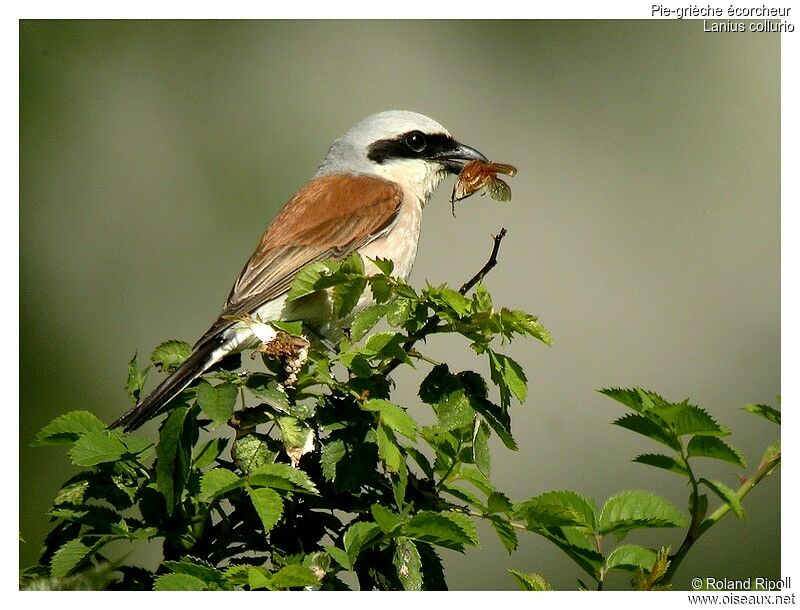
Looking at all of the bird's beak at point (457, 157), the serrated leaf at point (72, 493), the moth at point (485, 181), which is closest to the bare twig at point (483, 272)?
the serrated leaf at point (72, 493)

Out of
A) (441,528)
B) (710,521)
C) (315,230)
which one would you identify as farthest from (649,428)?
(315,230)

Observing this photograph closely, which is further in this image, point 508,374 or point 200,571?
point 508,374

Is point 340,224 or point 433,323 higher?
point 340,224

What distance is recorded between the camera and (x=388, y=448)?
1672mm

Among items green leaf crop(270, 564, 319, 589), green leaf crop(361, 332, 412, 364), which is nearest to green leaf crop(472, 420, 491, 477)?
green leaf crop(361, 332, 412, 364)

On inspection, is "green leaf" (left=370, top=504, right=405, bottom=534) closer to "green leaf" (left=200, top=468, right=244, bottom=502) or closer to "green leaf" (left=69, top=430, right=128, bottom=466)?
"green leaf" (left=200, top=468, right=244, bottom=502)

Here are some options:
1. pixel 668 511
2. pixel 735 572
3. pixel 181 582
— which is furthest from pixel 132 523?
pixel 735 572

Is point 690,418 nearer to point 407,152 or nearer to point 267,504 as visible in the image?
point 267,504

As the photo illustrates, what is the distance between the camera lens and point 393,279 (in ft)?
5.97

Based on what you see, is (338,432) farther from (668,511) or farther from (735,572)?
(735,572)

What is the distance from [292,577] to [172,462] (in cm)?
31

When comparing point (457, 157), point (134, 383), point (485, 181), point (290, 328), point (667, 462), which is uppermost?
point (457, 157)

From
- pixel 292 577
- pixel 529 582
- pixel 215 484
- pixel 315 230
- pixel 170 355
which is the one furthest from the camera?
pixel 315 230

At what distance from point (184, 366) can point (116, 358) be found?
233cm
